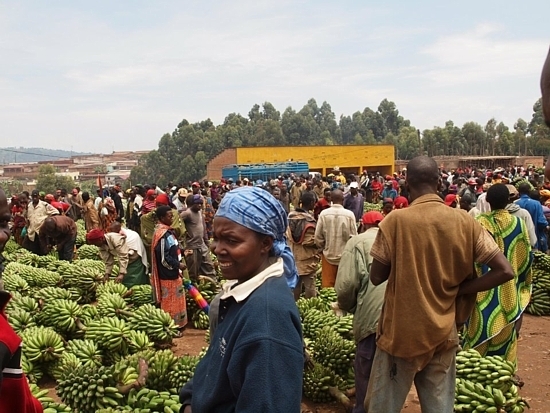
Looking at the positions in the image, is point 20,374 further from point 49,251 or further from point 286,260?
point 49,251

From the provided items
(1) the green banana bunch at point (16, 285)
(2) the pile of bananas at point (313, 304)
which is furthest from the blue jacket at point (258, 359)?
(1) the green banana bunch at point (16, 285)

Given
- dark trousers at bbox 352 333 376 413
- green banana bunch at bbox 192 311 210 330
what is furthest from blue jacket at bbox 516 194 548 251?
dark trousers at bbox 352 333 376 413

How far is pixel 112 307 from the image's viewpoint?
602 centimetres

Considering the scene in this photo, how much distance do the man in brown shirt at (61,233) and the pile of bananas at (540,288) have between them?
7714 mm

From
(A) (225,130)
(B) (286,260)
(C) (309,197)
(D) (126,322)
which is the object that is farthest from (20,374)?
(A) (225,130)

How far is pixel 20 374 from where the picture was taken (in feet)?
6.24

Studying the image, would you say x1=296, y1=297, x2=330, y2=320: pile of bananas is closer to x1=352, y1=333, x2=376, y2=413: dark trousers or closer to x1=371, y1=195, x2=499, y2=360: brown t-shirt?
x1=352, y1=333, x2=376, y2=413: dark trousers

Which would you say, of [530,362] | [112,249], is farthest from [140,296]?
[530,362]

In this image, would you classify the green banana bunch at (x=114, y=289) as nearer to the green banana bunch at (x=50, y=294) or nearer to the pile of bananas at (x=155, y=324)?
the green banana bunch at (x=50, y=294)

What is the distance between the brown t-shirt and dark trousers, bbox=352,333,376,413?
655 mm

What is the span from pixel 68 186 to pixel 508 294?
57.8 metres

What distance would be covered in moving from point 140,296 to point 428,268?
5035mm

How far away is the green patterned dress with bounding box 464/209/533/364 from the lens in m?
4.16

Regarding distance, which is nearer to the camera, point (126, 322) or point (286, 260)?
point (286, 260)
